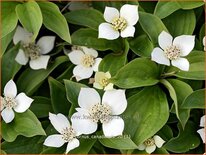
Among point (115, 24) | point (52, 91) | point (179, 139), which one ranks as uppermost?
point (115, 24)

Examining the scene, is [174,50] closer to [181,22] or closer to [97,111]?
[181,22]

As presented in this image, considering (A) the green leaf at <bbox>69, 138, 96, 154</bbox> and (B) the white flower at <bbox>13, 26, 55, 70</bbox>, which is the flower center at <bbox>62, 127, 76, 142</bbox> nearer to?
(A) the green leaf at <bbox>69, 138, 96, 154</bbox>

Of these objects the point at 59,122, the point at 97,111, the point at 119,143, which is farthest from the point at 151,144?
the point at 59,122

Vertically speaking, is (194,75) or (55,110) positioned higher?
(194,75)

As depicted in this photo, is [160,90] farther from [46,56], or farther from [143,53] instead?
[46,56]

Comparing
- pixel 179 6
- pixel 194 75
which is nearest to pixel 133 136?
pixel 194 75
